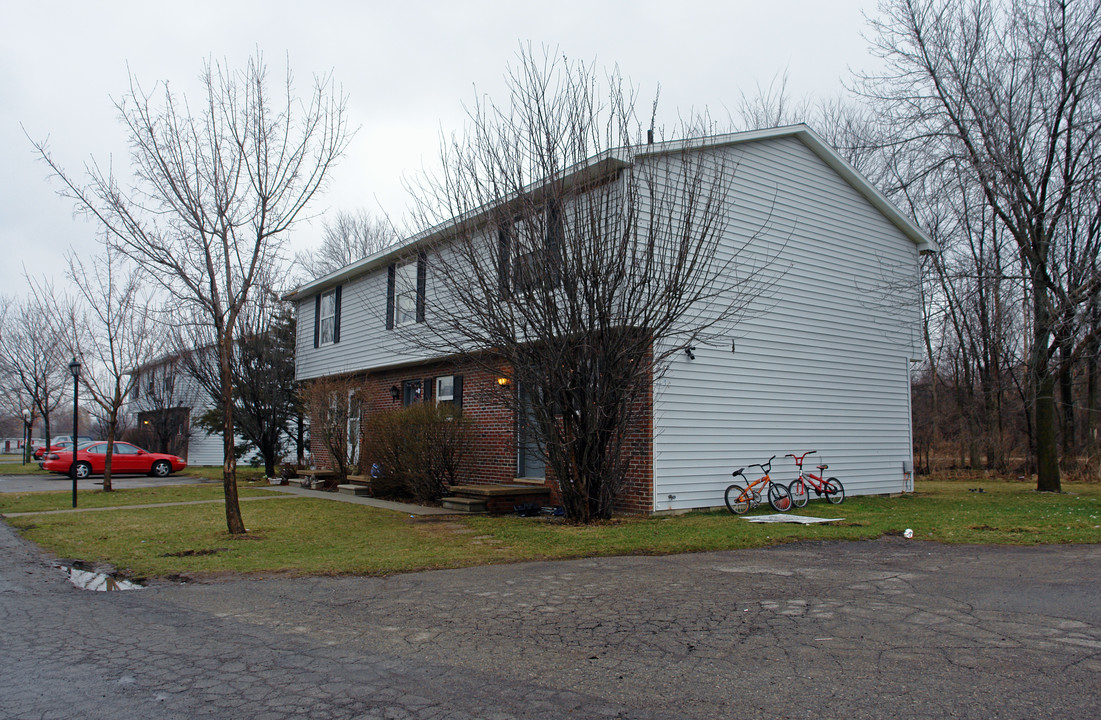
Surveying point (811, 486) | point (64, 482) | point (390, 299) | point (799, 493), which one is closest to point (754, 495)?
point (799, 493)

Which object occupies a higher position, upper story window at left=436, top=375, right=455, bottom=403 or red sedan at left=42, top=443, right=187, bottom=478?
upper story window at left=436, top=375, right=455, bottom=403

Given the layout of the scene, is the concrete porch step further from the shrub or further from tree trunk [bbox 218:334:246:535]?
tree trunk [bbox 218:334:246:535]

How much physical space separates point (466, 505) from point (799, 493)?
5.82 metres

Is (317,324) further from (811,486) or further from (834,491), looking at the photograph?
(834,491)

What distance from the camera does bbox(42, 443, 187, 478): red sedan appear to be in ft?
84.7

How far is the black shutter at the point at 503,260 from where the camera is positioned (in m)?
10.5

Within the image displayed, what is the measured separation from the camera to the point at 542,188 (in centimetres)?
1044

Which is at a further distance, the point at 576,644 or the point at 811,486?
the point at 811,486

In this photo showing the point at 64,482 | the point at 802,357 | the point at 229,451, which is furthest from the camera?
the point at 64,482

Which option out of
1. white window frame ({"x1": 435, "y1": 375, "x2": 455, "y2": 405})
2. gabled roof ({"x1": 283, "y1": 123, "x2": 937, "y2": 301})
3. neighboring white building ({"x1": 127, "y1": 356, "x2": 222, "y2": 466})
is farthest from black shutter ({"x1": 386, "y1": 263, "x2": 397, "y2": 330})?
neighboring white building ({"x1": 127, "y1": 356, "x2": 222, "y2": 466})

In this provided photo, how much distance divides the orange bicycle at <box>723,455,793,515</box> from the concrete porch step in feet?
13.3

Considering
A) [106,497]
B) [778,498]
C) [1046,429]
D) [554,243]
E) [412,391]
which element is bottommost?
[106,497]

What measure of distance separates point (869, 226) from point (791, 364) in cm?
399

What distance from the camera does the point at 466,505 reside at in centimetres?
1299
